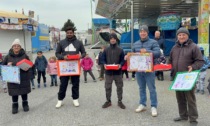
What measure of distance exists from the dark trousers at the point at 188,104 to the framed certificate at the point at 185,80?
0.25 meters

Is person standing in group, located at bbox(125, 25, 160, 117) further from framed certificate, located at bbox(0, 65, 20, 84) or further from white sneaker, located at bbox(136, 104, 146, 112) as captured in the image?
framed certificate, located at bbox(0, 65, 20, 84)

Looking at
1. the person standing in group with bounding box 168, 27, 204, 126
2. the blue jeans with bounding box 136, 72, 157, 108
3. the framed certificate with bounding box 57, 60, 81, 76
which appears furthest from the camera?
the framed certificate with bounding box 57, 60, 81, 76

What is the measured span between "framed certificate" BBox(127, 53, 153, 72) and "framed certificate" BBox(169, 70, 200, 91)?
2.56 feet

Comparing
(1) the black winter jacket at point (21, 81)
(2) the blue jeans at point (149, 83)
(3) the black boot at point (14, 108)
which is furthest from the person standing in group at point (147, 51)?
(3) the black boot at point (14, 108)

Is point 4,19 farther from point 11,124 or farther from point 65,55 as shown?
point 11,124

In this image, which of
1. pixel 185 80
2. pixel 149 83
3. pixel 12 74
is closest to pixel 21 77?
pixel 12 74

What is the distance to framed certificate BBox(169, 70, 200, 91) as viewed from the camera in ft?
13.8

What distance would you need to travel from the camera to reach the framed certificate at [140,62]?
522 cm

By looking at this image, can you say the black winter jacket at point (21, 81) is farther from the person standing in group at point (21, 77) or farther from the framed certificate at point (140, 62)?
the framed certificate at point (140, 62)

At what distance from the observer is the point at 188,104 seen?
4562 mm

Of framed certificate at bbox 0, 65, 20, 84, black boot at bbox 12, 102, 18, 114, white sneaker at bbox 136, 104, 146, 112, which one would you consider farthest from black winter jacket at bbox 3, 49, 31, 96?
white sneaker at bbox 136, 104, 146, 112

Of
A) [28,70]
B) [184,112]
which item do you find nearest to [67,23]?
[28,70]

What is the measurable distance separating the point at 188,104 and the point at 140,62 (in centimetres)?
132

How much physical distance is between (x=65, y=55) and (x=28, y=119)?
1.70 m
